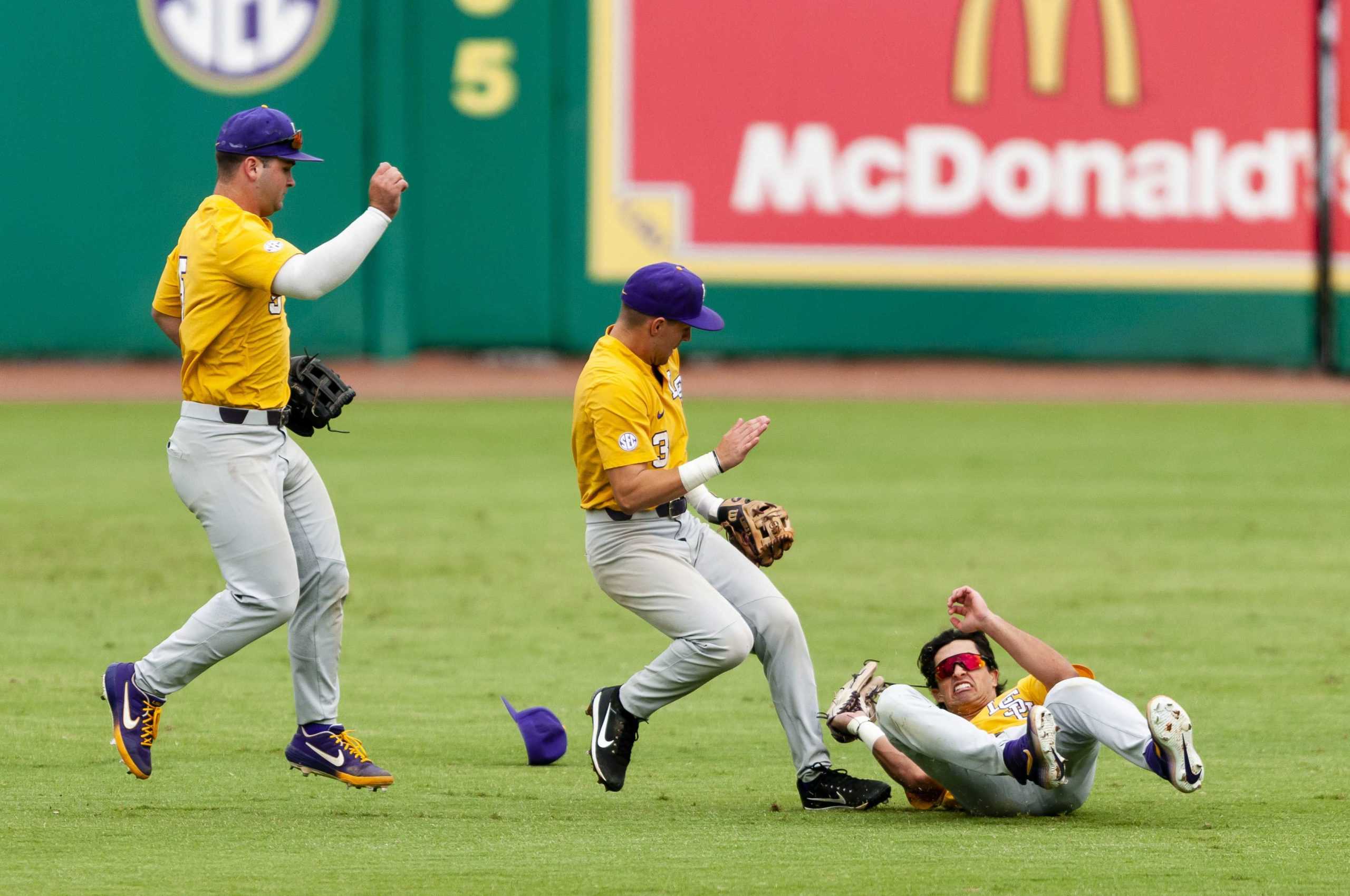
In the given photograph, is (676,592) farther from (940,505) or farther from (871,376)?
(871,376)

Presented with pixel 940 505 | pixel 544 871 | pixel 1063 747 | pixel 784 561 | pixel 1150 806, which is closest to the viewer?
pixel 544 871

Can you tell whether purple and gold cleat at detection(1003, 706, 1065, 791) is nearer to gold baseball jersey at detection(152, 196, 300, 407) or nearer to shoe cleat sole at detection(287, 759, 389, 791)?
shoe cleat sole at detection(287, 759, 389, 791)

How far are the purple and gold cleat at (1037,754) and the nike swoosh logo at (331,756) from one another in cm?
217

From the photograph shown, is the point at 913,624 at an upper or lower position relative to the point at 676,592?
lower

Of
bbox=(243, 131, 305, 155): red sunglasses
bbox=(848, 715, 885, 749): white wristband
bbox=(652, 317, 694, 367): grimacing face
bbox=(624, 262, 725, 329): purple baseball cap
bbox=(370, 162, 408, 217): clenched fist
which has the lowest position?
bbox=(848, 715, 885, 749): white wristband

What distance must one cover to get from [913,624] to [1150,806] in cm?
340

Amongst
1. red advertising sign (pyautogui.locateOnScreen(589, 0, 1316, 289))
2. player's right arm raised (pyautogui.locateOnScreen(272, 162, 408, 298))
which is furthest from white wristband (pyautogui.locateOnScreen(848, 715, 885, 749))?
red advertising sign (pyautogui.locateOnScreen(589, 0, 1316, 289))

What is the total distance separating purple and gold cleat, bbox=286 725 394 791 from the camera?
20.8 feet

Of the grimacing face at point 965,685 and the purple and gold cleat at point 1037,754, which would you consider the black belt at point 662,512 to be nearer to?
the grimacing face at point 965,685

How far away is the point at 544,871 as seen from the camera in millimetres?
5125

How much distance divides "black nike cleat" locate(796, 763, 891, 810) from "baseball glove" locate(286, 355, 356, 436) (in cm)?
195

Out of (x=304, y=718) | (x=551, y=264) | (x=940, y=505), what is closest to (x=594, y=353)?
(x=304, y=718)

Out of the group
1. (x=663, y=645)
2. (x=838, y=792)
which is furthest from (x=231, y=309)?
(x=663, y=645)

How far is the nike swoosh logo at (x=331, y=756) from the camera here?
20.9 ft
